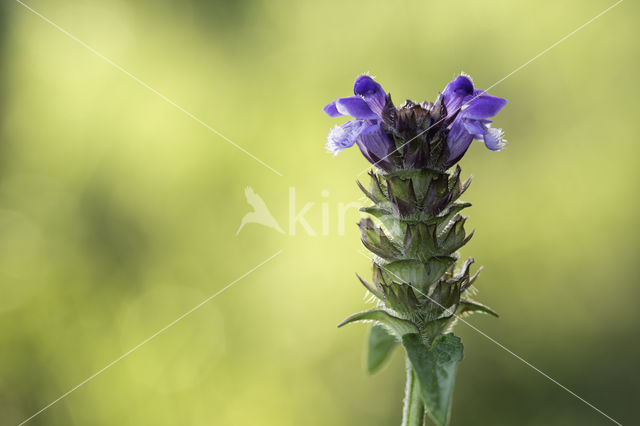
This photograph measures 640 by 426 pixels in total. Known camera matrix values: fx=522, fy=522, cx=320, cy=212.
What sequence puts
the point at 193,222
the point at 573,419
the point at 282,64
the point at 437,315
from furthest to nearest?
the point at 282,64, the point at 193,222, the point at 573,419, the point at 437,315

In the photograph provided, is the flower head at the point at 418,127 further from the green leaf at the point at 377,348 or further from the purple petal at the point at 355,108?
the green leaf at the point at 377,348

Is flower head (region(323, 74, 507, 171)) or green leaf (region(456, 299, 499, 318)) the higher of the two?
flower head (region(323, 74, 507, 171))

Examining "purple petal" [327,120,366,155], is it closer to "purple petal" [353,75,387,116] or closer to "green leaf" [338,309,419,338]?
"purple petal" [353,75,387,116]

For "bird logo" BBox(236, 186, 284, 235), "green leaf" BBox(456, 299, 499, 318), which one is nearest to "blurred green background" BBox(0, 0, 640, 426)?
"bird logo" BBox(236, 186, 284, 235)

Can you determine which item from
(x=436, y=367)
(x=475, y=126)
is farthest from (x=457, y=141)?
(x=436, y=367)

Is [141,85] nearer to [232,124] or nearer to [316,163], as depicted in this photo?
[232,124]

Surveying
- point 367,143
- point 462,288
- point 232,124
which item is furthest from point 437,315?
point 232,124
